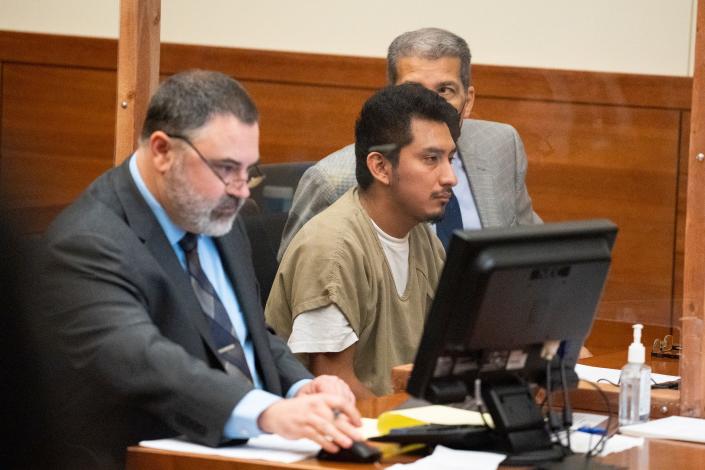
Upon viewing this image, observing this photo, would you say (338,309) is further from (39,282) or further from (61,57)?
(61,57)

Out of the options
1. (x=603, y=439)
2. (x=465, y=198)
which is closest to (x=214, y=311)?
(x=603, y=439)

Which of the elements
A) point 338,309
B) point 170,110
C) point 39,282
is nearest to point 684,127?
point 338,309

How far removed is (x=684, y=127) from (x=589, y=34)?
459 mm

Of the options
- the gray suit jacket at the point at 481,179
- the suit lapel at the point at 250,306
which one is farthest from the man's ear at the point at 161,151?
the gray suit jacket at the point at 481,179

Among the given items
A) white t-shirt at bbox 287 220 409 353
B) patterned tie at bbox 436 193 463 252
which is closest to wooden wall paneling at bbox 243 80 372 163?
patterned tie at bbox 436 193 463 252

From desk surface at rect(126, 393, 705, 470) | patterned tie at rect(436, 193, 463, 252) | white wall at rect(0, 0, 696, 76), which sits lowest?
desk surface at rect(126, 393, 705, 470)

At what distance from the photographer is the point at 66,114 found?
5.00 m

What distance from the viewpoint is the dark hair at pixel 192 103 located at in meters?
2.41

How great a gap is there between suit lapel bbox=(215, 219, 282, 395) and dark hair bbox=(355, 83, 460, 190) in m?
0.79

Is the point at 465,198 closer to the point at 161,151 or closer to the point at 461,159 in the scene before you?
the point at 461,159

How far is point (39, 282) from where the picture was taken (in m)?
1.09

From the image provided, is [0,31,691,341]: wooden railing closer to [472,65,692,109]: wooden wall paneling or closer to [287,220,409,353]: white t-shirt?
[472,65,692,109]: wooden wall paneling

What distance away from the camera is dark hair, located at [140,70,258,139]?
2.41 metres

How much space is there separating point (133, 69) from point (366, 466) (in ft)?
4.46
